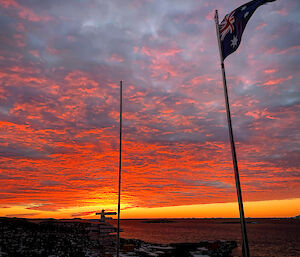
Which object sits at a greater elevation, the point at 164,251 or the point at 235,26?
the point at 235,26

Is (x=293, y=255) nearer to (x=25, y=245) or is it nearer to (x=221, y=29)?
(x=25, y=245)

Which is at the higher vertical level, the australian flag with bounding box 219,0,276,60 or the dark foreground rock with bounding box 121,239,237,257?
the australian flag with bounding box 219,0,276,60

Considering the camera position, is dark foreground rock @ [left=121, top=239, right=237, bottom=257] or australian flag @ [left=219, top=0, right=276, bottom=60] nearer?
australian flag @ [left=219, top=0, right=276, bottom=60]

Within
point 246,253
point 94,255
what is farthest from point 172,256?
point 246,253

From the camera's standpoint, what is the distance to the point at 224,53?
1222 cm

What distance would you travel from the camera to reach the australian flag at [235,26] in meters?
11.2

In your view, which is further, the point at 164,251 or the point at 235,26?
the point at 164,251

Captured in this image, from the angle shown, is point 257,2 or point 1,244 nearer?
point 257,2

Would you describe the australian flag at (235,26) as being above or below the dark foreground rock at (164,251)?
above

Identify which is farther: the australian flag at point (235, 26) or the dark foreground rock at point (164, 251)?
the dark foreground rock at point (164, 251)

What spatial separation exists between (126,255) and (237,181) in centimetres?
2582

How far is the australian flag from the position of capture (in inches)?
441

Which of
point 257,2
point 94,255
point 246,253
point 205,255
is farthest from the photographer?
point 205,255

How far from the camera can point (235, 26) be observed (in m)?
11.7
